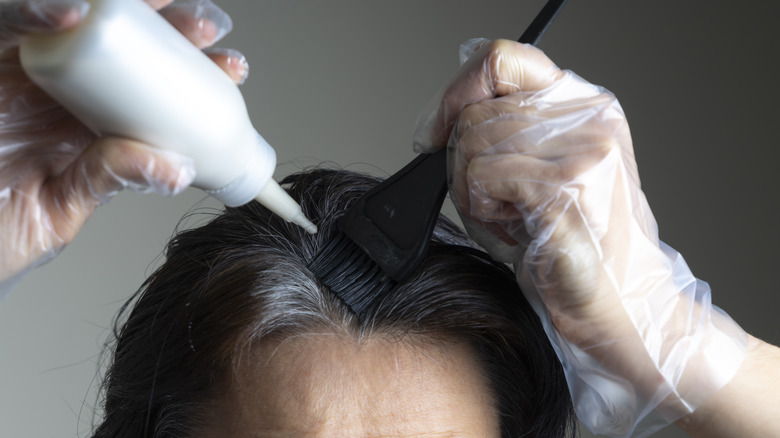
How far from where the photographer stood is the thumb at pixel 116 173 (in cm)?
52

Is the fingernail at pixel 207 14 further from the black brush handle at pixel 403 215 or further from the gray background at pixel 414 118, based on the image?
the gray background at pixel 414 118

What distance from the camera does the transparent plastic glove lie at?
0.69 metres

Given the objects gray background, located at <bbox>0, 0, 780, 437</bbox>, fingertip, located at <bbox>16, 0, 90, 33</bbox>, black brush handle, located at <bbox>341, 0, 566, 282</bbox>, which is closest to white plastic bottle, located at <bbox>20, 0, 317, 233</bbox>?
fingertip, located at <bbox>16, 0, 90, 33</bbox>

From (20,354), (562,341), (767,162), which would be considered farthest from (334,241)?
(20,354)

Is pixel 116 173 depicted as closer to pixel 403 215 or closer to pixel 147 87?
pixel 147 87

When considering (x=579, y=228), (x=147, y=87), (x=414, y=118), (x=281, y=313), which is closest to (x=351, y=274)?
(x=281, y=313)

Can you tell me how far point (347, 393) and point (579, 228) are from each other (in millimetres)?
293

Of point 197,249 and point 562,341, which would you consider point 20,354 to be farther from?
point 562,341

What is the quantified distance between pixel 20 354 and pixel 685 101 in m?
1.79

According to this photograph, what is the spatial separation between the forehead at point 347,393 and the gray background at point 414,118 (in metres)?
0.92

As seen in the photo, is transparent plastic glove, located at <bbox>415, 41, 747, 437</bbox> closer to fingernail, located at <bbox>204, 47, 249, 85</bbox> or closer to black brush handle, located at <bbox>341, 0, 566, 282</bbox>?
black brush handle, located at <bbox>341, 0, 566, 282</bbox>

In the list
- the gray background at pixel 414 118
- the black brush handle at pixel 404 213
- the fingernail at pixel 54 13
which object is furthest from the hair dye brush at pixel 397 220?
the gray background at pixel 414 118

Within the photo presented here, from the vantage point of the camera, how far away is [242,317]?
0.80 metres

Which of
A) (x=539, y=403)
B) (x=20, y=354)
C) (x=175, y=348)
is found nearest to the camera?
(x=175, y=348)
